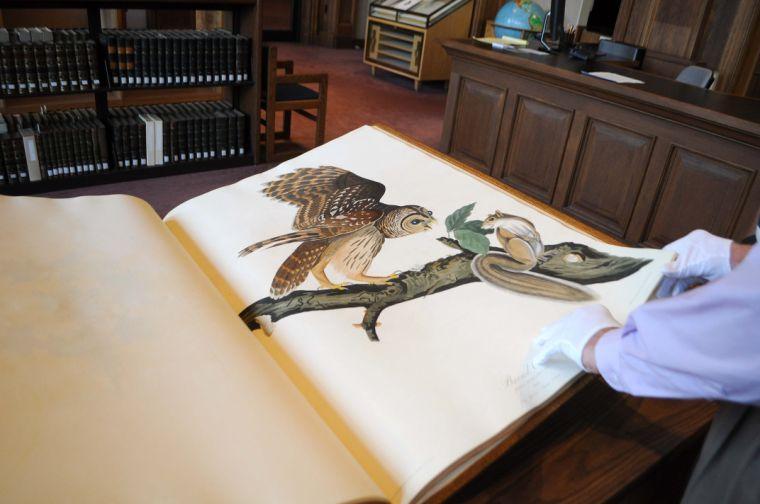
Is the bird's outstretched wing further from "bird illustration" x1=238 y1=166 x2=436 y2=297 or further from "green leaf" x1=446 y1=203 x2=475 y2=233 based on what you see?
"green leaf" x1=446 y1=203 x2=475 y2=233

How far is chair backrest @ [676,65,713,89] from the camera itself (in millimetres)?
3834

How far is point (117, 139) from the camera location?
330cm

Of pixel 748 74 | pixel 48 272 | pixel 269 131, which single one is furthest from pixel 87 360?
pixel 748 74

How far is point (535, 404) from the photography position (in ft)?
2.67

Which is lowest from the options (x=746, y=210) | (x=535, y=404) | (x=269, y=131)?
(x=269, y=131)

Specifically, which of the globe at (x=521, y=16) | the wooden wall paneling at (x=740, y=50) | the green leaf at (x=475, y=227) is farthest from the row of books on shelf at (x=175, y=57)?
the wooden wall paneling at (x=740, y=50)

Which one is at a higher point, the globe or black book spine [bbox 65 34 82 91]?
the globe

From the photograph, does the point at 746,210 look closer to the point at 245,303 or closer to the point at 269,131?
the point at 245,303

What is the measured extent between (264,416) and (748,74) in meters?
5.97

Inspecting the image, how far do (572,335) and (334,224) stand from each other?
0.60m

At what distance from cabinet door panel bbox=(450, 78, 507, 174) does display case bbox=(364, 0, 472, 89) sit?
2.97 m

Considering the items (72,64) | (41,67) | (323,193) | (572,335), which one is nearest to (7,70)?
(41,67)

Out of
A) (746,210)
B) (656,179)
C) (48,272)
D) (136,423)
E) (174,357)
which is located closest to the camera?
(136,423)

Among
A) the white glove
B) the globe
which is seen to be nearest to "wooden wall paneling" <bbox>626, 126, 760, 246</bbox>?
the white glove
